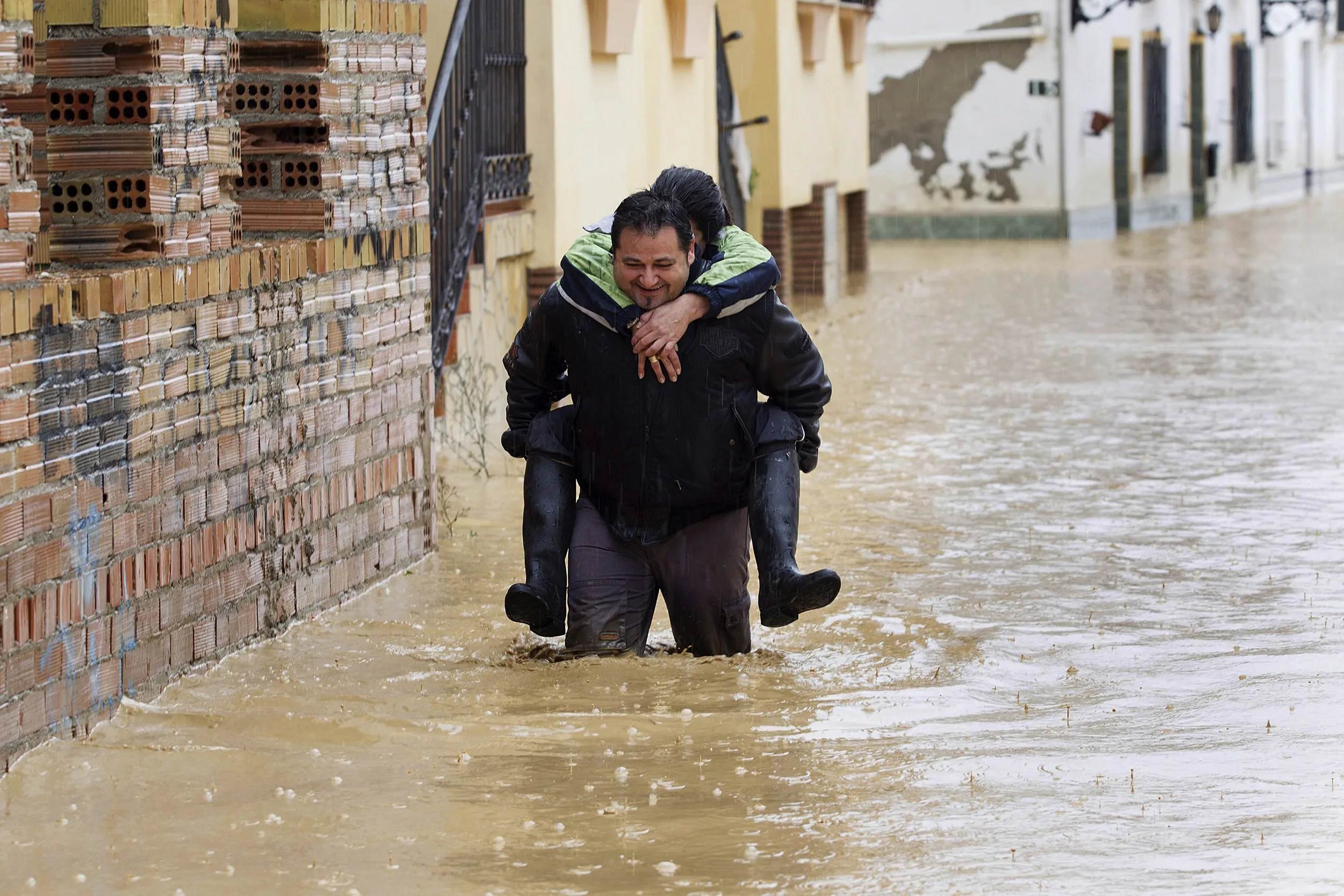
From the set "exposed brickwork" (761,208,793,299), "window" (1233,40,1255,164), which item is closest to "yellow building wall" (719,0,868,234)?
"exposed brickwork" (761,208,793,299)

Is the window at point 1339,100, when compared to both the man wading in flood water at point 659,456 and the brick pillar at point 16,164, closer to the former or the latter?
the man wading in flood water at point 659,456

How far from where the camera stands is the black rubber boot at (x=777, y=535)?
5395 millimetres

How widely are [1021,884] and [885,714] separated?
1.39 m

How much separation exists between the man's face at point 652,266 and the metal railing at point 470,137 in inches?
186

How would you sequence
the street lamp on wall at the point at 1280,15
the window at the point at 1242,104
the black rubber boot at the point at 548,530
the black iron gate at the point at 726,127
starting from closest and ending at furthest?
the black rubber boot at the point at 548,530, the black iron gate at the point at 726,127, the window at the point at 1242,104, the street lamp on wall at the point at 1280,15

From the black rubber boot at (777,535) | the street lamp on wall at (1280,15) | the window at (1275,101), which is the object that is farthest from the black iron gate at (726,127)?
the window at (1275,101)

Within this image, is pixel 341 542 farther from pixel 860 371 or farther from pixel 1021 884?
pixel 860 371

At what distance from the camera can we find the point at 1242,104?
3569cm

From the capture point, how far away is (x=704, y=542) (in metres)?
5.63

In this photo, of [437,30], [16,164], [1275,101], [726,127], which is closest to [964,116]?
[726,127]

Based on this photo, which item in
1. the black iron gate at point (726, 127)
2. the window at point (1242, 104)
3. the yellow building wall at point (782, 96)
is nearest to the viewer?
the black iron gate at point (726, 127)

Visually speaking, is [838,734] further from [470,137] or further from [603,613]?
[470,137]

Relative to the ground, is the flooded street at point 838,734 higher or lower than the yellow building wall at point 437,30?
lower

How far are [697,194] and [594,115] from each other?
7.57 metres
